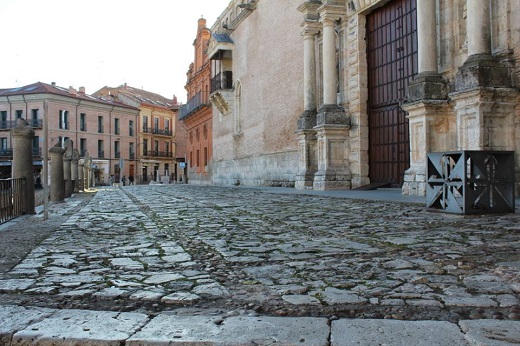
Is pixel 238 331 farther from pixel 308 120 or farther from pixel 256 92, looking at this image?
pixel 256 92

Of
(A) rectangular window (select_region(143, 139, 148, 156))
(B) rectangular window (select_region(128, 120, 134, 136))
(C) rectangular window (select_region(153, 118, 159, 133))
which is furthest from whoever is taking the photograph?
(C) rectangular window (select_region(153, 118, 159, 133))

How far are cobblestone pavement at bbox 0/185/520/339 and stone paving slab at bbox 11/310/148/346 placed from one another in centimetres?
18

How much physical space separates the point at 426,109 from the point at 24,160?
7813 millimetres

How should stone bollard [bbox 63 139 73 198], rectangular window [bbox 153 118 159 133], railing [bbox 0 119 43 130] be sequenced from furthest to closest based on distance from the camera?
rectangular window [bbox 153 118 159 133] < railing [bbox 0 119 43 130] < stone bollard [bbox 63 139 73 198]

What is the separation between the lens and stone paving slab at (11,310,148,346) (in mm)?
1806

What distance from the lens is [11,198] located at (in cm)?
699

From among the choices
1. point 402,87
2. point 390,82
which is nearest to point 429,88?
point 402,87

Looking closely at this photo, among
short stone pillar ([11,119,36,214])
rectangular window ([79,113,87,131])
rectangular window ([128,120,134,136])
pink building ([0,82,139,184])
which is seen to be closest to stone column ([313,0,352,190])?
short stone pillar ([11,119,36,214])

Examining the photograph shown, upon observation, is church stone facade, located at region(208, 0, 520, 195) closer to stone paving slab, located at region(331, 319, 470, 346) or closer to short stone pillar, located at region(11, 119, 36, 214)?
stone paving slab, located at region(331, 319, 470, 346)

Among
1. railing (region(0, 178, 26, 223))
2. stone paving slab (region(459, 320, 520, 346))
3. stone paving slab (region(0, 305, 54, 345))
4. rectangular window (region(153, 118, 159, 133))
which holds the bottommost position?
stone paving slab (region(0, 305, 54, 345))

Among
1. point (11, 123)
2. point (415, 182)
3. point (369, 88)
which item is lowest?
point (415, 182)

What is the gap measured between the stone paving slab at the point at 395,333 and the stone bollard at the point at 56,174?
11.1m

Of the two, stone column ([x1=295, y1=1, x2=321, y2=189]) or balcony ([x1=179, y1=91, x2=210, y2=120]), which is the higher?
balcony ([x1=179, y1=91, x2=210, y2=120])

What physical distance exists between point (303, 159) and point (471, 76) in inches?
312
